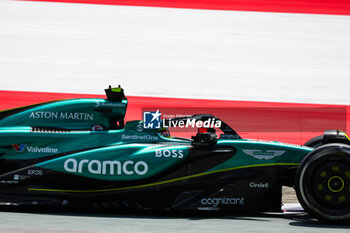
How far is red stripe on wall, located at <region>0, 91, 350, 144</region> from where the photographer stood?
8.30 metres

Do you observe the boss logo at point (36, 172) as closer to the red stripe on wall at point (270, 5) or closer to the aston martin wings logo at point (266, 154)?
the aston martin wings logo at point (266, 154)

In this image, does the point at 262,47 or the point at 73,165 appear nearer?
the point at 73,165

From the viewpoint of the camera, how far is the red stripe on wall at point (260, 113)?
830 centimetres

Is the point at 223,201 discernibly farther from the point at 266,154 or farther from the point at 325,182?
the point at 325,182

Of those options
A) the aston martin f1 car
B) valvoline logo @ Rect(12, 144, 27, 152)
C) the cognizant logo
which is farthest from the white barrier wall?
the cognizant logo

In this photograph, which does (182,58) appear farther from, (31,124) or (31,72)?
(31,124)

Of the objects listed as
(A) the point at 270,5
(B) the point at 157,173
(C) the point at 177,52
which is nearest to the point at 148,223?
(B) the point at 157,173

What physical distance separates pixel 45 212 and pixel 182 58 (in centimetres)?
457

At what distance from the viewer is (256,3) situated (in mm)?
9000

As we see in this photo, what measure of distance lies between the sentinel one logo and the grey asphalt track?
0.37m

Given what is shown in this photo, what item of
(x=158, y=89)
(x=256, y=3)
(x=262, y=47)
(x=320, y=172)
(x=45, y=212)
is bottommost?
(x=45, y=212)

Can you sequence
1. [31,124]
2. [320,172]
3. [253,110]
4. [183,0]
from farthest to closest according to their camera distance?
[183,0]
[253,110]
[31,124]
[320,172]

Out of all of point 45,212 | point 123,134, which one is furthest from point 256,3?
point 45,212

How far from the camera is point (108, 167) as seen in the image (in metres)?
4.69
